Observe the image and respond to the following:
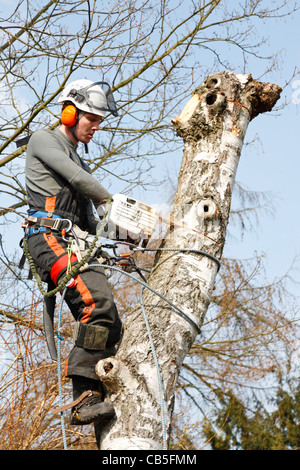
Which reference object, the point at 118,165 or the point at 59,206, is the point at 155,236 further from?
the point at 118,165

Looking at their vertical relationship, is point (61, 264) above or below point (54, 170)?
below

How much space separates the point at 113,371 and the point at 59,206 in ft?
3.63

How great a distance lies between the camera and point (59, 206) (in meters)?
3.67

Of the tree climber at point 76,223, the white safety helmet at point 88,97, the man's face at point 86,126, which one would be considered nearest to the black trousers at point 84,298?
the tree climber at point 76,223

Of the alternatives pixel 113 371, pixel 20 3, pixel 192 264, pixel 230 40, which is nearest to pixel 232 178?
pixel 192 264

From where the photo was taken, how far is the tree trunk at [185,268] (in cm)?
300

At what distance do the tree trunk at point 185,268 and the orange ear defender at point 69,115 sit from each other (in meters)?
0.66

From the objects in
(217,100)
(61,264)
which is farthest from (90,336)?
(217,100)

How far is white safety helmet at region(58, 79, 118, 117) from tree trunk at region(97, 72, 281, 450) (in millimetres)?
536

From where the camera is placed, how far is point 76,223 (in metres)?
3.81

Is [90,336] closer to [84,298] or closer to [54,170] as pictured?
[84,298]

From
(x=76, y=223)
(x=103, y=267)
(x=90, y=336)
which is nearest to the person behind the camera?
(x=90, y=336)

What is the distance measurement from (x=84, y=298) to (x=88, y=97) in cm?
135

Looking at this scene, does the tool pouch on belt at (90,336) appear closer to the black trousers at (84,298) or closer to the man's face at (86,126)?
the black trousers at (84,298)
